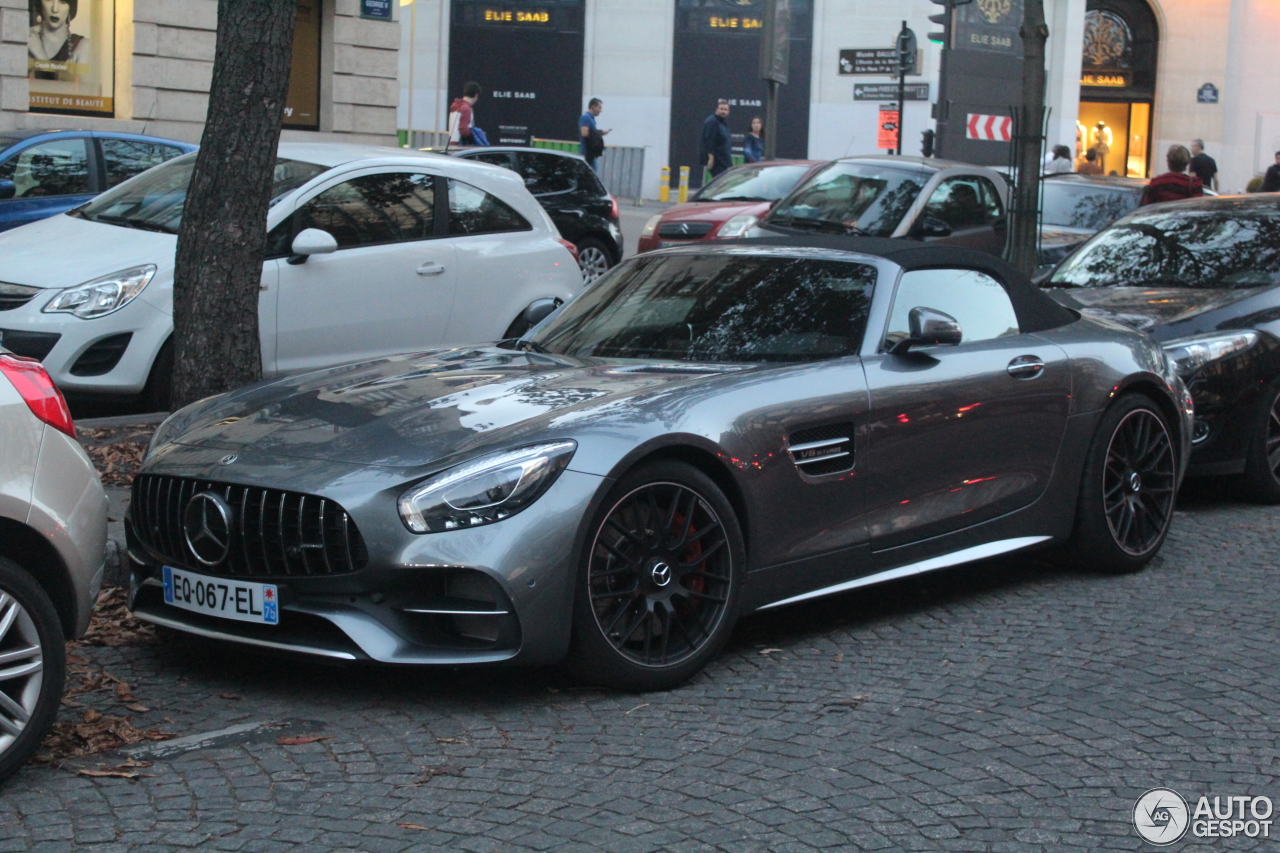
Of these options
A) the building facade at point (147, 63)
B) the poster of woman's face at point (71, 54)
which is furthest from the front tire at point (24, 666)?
the poster of woman's face at point (71, 54)

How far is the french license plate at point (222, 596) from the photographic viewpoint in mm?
4551

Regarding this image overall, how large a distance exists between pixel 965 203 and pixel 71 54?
41.1 ft

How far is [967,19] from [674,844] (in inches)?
688

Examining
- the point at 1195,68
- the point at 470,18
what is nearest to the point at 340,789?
the point at 470,18

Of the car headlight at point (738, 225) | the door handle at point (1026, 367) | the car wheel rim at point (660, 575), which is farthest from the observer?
the car headlight at point (738, 225)

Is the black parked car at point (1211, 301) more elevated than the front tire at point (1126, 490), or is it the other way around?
the black parked car at point (1211, 301)

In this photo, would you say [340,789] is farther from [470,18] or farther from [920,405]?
[470,18]

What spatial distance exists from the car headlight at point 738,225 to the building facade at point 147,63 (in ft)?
27.1

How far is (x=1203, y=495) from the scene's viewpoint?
8.55m

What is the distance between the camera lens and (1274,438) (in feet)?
26.9

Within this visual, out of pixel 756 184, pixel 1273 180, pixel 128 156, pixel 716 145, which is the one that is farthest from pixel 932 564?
pixel 716 145

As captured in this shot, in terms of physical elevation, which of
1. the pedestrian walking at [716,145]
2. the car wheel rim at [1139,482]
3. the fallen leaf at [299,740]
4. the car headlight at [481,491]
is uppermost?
the pedestrian walking at [716,145]

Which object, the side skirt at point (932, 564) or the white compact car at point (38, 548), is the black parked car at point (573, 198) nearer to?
the side skirt at point (932, 564)

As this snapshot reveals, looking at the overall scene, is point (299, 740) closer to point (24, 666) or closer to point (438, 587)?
point (438, 587)
